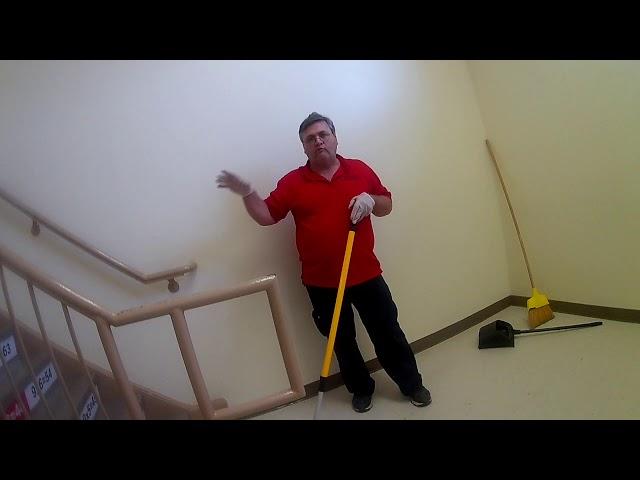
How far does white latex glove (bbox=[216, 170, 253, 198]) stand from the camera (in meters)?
1.03

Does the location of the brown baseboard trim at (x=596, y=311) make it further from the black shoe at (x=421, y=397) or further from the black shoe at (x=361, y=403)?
the black shoe at (x=361, y=403)

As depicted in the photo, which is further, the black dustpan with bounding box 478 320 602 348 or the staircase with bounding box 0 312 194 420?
the black dustpan with bounding box 478 320 602 348

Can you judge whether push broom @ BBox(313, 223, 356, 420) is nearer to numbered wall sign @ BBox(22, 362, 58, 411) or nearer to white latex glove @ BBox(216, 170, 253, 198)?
white latex glove @ BBox(216, 170, 253, 198)

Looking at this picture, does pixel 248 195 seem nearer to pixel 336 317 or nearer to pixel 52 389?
pixel 336 317

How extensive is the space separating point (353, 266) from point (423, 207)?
67cm

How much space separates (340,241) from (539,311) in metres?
1.30

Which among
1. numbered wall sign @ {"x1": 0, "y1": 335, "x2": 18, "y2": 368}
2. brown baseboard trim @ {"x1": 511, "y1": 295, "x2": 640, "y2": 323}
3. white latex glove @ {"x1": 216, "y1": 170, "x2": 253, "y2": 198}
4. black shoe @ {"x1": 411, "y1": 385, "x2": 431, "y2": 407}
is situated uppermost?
white latex glove @ {"x1": 216, "y1": 170, "x2": 253, "y2": 198}

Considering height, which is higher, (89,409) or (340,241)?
(340,241)

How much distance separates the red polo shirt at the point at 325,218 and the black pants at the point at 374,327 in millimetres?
55

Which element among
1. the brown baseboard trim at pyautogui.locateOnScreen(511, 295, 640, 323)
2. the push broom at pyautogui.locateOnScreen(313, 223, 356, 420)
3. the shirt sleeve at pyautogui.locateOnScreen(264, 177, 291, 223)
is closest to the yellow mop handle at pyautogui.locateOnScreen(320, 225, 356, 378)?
the push broom at pyautogui.locateOnScreen(313, 223, 356, 420)

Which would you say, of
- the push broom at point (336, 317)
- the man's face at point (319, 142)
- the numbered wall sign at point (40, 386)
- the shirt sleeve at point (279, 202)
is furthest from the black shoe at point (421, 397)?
the numbered wall sign at point (40, 386)

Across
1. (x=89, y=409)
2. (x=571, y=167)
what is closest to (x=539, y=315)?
(x=571, y=167)

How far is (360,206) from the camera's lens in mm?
1113
